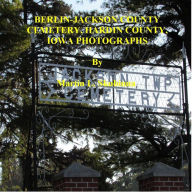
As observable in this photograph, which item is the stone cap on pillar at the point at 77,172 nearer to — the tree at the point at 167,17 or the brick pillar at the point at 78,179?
the brick pillar at the point at 78,179

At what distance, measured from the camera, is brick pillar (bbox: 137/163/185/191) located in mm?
5660

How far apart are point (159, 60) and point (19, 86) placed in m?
4.20

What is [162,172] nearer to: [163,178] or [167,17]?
[163,178]

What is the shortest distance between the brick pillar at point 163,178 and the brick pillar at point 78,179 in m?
0.89

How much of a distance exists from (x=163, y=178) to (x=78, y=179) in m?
1.30

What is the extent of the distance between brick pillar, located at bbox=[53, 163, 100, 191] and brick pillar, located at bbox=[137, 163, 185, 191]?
2.93 ft

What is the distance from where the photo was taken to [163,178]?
573 centimetres

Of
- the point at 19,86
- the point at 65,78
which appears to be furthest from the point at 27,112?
the point at 65,78

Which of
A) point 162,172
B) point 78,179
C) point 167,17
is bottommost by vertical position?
point 78,179

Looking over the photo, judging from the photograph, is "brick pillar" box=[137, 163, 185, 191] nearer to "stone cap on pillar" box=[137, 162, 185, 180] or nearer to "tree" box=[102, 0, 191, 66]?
"stone cap on pillar" box=[137, 162, 185, 180]

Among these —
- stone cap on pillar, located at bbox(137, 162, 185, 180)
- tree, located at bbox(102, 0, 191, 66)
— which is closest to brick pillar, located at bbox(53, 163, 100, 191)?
stone cap on pillar, located at bbox(137, 162, 185, 180)

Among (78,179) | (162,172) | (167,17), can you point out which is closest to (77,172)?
(78,179)

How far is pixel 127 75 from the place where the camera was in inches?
278

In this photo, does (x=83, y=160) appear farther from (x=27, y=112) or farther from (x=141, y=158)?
(x=27, y=112)
